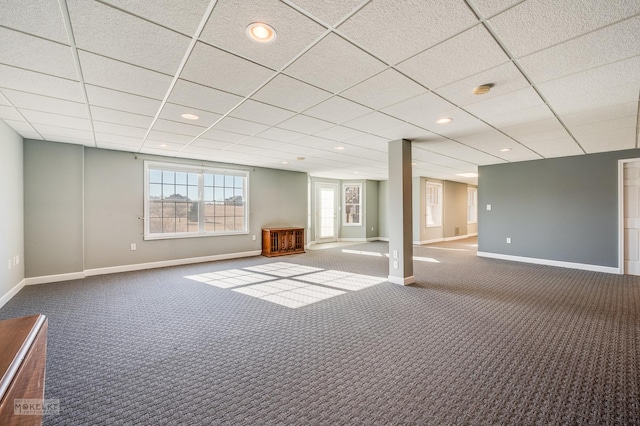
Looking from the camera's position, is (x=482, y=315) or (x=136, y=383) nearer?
(x=136, y=383)

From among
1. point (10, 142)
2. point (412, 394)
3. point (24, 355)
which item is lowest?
point (412, 394)

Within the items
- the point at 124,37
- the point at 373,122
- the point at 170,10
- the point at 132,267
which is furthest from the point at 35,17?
the point at 132,267

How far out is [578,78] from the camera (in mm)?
2334

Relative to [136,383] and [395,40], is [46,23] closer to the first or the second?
[395,40]

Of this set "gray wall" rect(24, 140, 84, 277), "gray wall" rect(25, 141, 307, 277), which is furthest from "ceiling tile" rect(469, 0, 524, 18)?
"gray wall" rect(24, 140, 84, 277)

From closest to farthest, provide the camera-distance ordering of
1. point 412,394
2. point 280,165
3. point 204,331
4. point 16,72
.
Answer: point 412,394
point 16,72
point 204,331
point 280,165

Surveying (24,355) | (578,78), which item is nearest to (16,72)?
(24,355)

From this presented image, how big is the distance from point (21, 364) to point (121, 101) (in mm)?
2791

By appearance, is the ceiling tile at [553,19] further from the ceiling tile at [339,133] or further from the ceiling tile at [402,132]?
the ceiling tile at [339,133]

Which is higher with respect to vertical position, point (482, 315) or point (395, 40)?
point (395, 40)

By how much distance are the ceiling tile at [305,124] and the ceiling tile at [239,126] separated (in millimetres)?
353

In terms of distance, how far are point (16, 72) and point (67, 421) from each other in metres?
2.68

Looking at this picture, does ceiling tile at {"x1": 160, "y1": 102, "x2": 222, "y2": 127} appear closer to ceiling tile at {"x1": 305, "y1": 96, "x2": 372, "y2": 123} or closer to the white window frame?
ceiling tile at {"x1": 305, "y1": 96, "x2": 372, "y2": 123}

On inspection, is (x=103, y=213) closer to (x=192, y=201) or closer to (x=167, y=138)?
(x=192, y=201)
